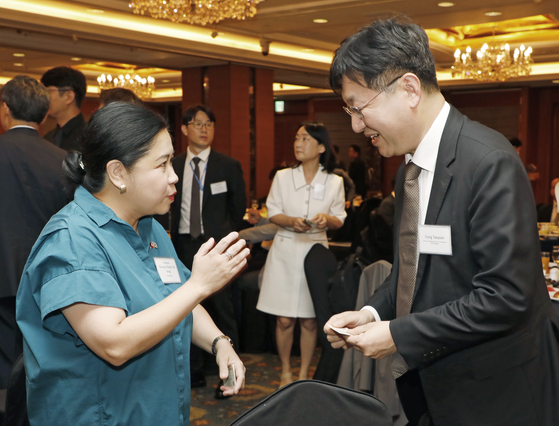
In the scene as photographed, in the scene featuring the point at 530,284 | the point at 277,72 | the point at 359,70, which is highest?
the point at 277,72

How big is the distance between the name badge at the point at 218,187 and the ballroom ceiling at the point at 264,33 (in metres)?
1.50

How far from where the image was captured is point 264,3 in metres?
5.94

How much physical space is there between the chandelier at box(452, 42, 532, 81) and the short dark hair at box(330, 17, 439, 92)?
22.7 ft

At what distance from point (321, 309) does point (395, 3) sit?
3.57 meters

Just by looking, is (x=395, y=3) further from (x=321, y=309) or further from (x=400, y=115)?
(x=400, y=115)

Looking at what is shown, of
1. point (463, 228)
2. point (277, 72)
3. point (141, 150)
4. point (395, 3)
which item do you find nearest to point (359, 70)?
point (463, 228)

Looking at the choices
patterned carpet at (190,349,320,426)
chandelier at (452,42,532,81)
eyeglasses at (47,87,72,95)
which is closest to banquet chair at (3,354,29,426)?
patterned carpet at (190,349,320,426)

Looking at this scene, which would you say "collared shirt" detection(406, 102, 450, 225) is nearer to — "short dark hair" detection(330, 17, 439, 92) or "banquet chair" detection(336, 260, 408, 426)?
"short dark hair" detection(330, 17, 439, 92)

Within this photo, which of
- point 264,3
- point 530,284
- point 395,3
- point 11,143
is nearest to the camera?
point 530,284

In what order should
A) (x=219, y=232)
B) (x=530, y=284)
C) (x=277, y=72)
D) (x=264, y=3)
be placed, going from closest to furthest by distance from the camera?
(x=530, y=284), (x=219, y=232), (x=264, y=3), (x=277, y=72)

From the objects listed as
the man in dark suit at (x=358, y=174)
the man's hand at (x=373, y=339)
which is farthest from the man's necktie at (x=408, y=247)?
the man in dark suit at (x=358, y=174)

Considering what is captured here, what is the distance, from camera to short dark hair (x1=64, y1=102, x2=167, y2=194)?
140cm

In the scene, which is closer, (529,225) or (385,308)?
(529,225)

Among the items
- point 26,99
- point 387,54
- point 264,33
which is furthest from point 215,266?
point 264,33
